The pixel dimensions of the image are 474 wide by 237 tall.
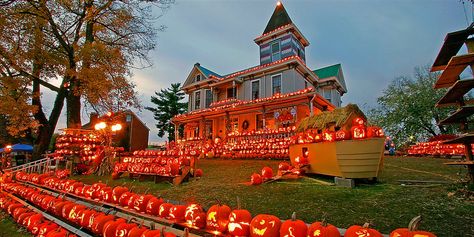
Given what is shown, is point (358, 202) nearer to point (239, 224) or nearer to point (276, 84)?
point (239, 224)

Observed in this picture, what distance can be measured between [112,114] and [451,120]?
1403 cm

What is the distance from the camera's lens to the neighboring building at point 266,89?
16.8 meters

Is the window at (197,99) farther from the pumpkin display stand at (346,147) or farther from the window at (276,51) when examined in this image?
the pumpkin display stand at (346,147)

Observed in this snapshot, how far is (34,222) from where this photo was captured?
3.99 m

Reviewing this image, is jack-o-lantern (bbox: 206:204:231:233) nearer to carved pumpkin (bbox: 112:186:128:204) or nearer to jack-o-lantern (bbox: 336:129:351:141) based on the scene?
carved pumpkin (bbox: 112:186:128:204)

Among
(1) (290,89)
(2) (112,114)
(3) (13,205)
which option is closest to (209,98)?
(1) (290,89)

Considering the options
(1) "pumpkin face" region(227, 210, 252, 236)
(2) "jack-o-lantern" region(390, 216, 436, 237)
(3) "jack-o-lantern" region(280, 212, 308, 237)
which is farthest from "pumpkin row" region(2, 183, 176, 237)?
(2) "jack-o-lantern" region(390, 216, 436, 237)

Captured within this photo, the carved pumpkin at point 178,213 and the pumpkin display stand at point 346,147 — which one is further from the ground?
the pumpkin display stand at point 346,147

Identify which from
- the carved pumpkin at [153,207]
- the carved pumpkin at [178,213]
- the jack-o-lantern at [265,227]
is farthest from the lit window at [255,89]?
the jack-o-lantern at [265,227]

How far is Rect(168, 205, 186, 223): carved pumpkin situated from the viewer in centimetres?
281

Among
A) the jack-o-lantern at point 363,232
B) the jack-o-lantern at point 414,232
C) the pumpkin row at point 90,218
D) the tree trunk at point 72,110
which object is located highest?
the tree trunk at point 72,110

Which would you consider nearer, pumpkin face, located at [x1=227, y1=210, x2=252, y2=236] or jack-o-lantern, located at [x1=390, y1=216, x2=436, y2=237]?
jack-o-lantern, located at [x1=390, y1=216, x2=436, y2=237]

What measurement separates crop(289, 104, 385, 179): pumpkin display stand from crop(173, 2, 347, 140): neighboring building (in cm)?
880

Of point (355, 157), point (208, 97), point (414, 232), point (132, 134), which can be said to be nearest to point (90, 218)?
point (414, 232)
